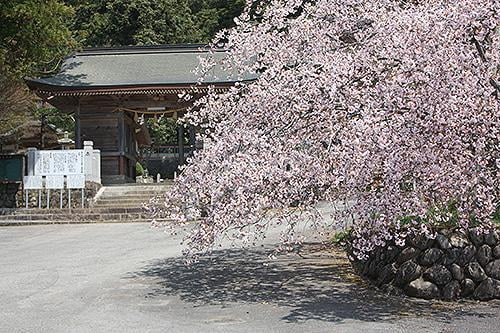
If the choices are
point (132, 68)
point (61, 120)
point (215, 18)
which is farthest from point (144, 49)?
point (215, 18)

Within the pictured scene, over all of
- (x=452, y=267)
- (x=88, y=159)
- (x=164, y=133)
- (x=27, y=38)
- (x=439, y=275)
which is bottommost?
(x=439, y=275)

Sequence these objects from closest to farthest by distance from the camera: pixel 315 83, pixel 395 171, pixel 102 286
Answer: pixel 395 171
pixel 315 83
pixel 102 286

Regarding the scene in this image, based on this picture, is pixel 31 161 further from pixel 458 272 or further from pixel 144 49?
pixel 458 272

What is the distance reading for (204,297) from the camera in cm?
802

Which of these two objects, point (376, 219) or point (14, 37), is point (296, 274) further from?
point (14, 37)

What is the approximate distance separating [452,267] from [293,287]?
2219 mm

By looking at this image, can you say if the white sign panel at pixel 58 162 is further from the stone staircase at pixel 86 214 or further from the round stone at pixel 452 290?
the round stone at pixel 452 290

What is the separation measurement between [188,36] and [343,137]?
34963mm

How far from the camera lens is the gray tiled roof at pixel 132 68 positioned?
22.3 m

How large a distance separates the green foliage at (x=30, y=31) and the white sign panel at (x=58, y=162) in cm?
349

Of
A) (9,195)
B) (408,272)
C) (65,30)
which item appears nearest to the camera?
(408,272)

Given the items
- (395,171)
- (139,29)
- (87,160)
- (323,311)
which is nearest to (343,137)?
(395,171)

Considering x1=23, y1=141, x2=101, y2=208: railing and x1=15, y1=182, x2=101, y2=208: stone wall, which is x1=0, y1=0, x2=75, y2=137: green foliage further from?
x1=15, y1=182, x2=101, y2=208: stone wall

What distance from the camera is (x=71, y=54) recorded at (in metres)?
24.6
